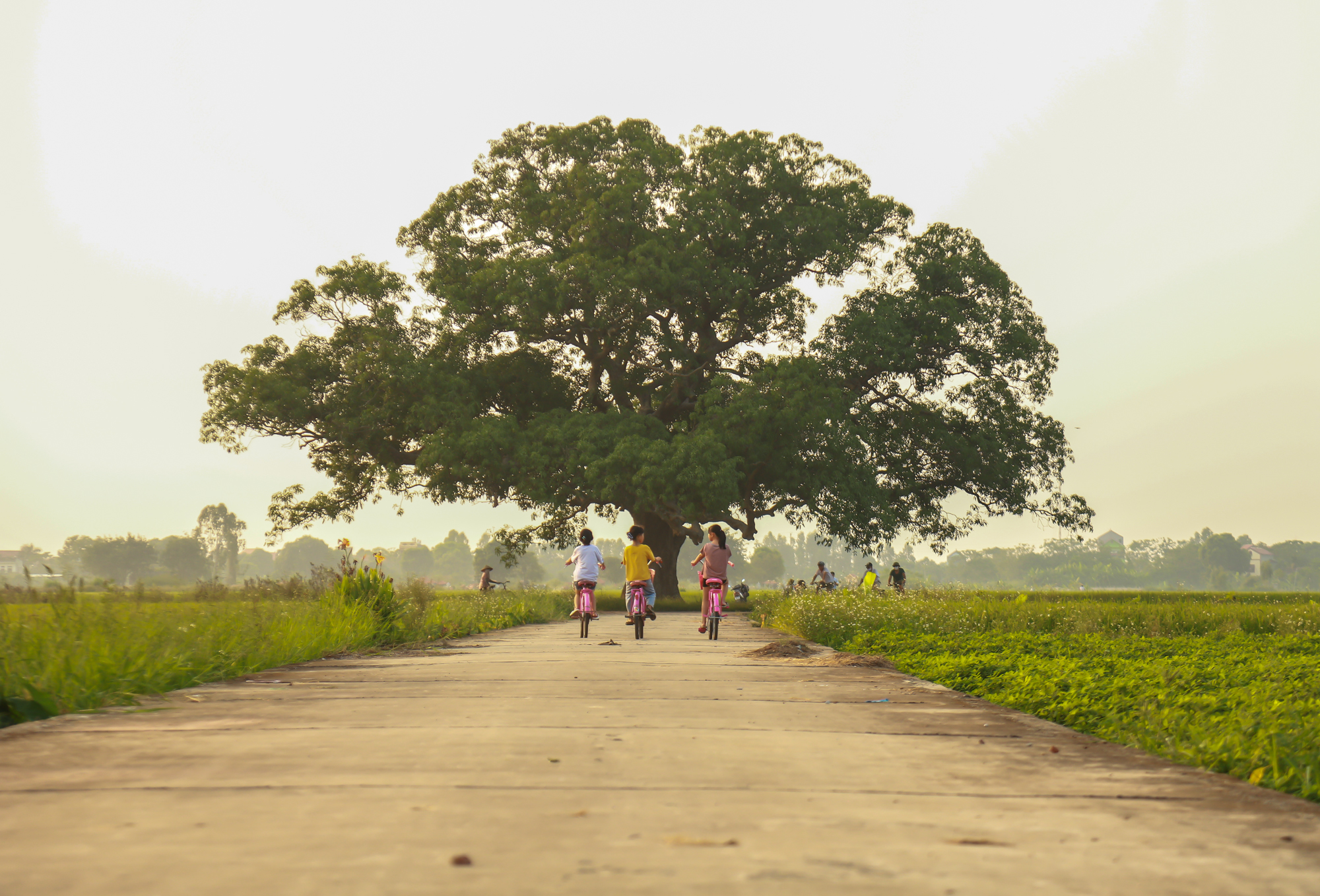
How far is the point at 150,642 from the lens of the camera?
775 centimetres

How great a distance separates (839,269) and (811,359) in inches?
203

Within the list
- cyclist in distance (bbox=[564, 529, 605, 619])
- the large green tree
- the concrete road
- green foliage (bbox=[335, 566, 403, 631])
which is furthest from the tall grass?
the large green tree

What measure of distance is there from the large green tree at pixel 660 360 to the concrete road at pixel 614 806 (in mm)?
22693

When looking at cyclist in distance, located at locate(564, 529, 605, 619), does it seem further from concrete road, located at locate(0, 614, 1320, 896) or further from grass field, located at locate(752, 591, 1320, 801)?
concrete road, located at locate(0, 614, 1320, 896)

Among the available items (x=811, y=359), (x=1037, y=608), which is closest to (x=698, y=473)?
(x=811, y=359)

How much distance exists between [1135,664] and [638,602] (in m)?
8.48

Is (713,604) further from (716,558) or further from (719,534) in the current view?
(719,534)

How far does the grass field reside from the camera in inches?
184

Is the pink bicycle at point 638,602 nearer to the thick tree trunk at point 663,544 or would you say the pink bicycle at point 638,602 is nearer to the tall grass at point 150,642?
the tall grass at point 150,642

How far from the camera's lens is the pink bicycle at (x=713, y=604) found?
15.9 m

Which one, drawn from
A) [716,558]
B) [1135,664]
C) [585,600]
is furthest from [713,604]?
[1135,664]

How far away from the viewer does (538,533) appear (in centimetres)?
3541

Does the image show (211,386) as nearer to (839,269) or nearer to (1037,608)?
(839,269)

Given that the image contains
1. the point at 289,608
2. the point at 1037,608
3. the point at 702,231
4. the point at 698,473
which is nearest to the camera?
the point at 289,608
